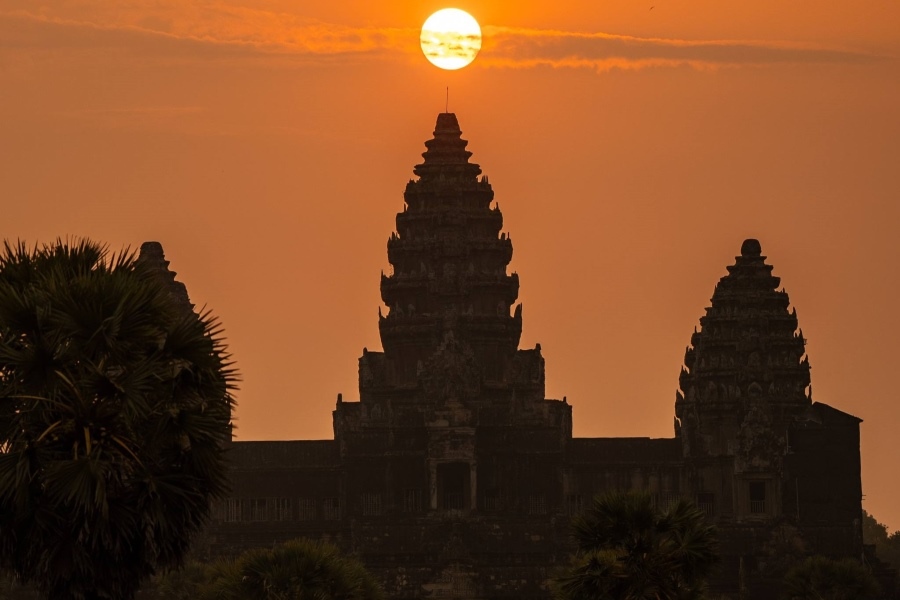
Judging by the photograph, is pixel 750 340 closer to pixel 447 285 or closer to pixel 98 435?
pixel 447 285


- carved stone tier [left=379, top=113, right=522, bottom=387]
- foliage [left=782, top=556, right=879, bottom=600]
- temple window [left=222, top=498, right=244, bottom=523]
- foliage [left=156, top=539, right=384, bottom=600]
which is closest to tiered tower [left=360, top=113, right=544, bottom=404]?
carved stone tier [left=379, top=113, right=522, bottom=387]

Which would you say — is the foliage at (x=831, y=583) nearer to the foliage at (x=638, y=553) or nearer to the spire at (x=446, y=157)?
the foliage at (x=638, y=553)

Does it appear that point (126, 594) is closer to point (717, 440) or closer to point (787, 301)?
point (717, 440)

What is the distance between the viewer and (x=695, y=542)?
2837 inches

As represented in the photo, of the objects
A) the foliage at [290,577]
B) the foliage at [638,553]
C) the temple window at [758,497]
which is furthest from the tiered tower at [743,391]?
the foliage at [638,553]

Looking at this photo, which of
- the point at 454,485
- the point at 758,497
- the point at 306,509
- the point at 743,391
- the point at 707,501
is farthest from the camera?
the point at 743,391

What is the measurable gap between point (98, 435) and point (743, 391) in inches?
4671

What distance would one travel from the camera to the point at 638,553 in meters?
72.4

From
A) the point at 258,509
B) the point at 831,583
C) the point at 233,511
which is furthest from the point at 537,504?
the point at 831,583

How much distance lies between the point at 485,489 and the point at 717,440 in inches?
595

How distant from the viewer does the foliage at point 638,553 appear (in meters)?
71.3

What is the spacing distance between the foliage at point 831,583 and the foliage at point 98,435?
71.2 meters

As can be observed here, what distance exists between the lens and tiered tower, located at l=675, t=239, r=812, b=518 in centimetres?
15738

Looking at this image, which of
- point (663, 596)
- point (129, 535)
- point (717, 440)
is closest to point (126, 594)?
point (129, 535)
